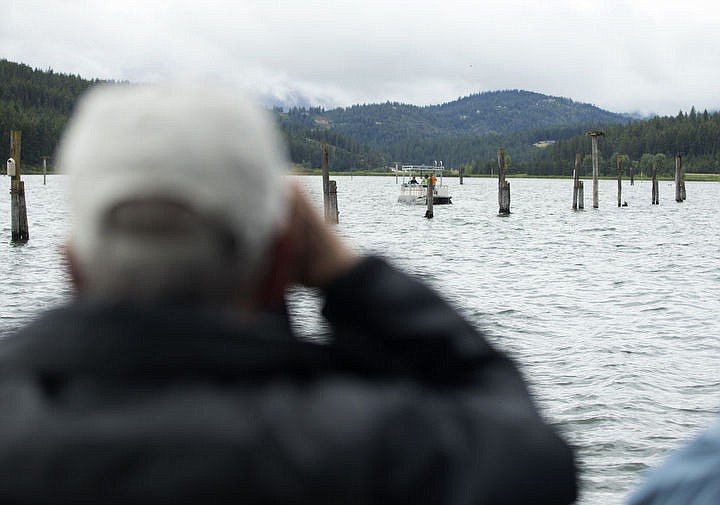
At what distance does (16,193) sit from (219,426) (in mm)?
31039

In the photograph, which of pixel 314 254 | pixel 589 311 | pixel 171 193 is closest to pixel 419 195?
pixel 589 311

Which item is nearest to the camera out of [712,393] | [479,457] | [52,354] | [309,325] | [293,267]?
[52,354]

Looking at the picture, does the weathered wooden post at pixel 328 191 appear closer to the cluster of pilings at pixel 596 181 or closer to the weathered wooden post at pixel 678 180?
the cluster of pilings at pixel 596 181

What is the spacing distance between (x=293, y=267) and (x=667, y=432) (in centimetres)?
956

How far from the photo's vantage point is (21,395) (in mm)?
1135

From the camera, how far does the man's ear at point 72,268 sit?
129cm

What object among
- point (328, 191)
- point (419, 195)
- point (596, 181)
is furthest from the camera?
point (419, 195)

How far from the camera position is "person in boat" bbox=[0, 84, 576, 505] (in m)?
1.11

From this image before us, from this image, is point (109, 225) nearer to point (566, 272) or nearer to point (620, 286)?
point (620, 286)

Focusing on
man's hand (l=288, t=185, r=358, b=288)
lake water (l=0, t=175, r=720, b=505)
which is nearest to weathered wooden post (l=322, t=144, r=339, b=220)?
A: lake water (l=0, t=175, r=720, b=505)

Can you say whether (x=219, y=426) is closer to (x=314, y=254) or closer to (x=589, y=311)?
(x=314, y=254)

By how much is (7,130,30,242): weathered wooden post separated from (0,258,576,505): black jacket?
28690mm

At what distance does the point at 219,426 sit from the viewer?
3.67 feet

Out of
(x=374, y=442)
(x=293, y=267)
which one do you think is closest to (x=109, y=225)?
(x=293, y=267)
